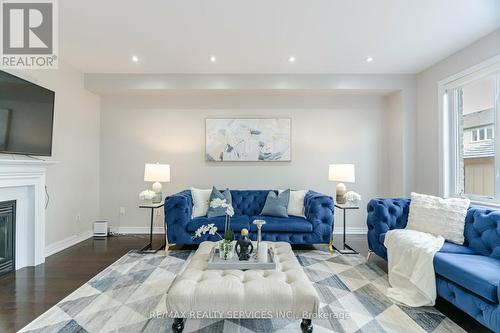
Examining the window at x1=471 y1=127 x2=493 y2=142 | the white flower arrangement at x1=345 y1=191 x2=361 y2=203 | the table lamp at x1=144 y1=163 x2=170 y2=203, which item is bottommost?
the white flower arrangement at x1=345 y1=191 x2=361 y2=203

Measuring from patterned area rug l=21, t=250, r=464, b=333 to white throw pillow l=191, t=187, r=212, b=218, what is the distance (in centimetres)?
105

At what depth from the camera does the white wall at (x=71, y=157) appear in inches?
151

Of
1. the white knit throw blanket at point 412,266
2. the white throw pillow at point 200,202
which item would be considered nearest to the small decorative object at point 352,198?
the white knit throw blanket at point 412,266

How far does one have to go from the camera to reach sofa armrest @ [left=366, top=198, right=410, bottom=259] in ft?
10.7

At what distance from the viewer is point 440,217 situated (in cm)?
289

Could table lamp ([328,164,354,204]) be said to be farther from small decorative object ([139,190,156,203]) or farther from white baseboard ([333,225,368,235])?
small decorative object ([139,190,156,203])

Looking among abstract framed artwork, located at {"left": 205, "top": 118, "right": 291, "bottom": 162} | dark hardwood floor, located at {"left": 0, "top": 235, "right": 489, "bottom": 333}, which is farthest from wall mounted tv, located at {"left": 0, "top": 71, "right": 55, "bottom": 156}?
abstract framed artwork, located at {"left": 205, "top": 118, "right": 291, "bottom": 162}

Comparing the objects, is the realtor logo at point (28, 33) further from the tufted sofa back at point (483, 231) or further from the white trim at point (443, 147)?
the white trim at point (443, 147)

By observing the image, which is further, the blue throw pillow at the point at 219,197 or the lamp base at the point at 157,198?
the lamp base at the point at 157,198

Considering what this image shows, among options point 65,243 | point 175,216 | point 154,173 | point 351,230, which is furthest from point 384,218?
point 65,243

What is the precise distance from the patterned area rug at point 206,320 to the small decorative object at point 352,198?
114cm

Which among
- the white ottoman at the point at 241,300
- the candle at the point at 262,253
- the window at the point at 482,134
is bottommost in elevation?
the white ottoman at the point at 241,300

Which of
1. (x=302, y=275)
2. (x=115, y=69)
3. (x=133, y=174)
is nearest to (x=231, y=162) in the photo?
(x=133, y=174)

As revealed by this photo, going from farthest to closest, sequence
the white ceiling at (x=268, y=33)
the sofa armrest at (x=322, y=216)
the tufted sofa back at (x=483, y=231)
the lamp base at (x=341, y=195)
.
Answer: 1. the lamp base at (x=341, y=195)
2. the sofa armrest at (x=322, y=216)
3. the white ceiling at (x=268, y=33)
4. the tufted sofa back at (x=483, y=231)
